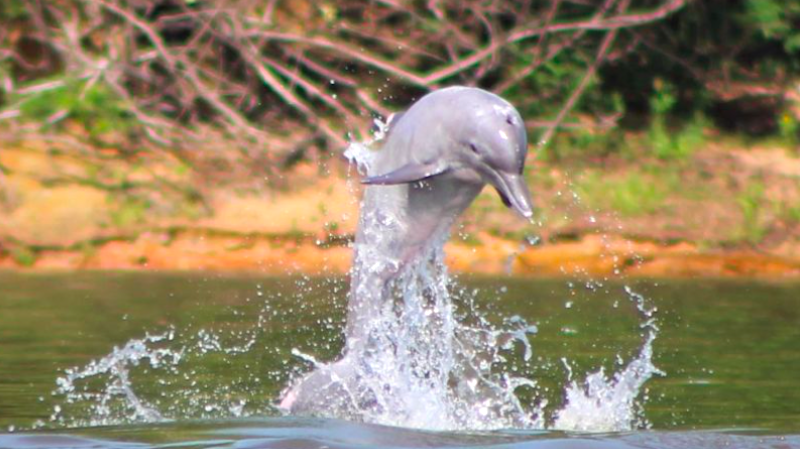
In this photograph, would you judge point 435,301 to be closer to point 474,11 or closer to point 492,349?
point 492,349

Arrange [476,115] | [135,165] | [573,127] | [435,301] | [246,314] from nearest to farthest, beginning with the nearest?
[476,115], [435,301], [246,314], [135,165], [573,127]

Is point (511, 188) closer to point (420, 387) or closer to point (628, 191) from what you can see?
point (420, 387)

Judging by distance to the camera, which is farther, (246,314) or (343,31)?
(343,31)

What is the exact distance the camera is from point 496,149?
224 inches

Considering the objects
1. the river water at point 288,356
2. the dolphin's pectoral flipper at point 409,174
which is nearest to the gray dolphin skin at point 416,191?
the dolphin's pectoral flipper at point 409,174

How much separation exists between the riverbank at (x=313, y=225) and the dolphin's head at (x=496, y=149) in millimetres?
7322

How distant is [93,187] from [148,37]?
1.69m

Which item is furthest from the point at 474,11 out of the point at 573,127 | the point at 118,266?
the point at 118,266

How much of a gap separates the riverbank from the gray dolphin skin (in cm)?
683

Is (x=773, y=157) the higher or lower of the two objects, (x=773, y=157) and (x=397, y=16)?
the lower

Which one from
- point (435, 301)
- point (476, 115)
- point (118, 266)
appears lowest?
point (435, 301)

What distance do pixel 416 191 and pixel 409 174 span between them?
0.32m

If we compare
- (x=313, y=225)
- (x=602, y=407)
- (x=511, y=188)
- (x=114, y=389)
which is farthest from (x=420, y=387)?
(x=313, y=225)

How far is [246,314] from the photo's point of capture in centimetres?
1006
